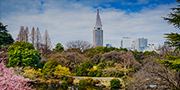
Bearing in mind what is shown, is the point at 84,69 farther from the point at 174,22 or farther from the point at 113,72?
the point at 174,22

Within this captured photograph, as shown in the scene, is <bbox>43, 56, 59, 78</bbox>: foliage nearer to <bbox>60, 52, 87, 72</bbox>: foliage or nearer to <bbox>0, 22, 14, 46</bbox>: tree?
<bbox>60, 52, 87, 72</bbox>: foliage

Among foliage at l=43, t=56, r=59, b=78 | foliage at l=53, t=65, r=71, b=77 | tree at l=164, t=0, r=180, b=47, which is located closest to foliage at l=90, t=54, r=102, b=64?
foliage at l=53, t=65, r=71, b=77

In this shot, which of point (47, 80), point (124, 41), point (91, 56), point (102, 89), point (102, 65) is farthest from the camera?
point (124, 41)

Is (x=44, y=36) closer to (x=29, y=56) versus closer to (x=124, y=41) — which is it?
(x=29, y=56)

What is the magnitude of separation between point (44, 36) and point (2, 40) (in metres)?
12.3

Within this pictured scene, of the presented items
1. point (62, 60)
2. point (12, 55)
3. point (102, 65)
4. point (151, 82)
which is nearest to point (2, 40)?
point (12, 55)

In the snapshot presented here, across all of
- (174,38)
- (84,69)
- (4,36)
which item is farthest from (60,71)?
(174,38)

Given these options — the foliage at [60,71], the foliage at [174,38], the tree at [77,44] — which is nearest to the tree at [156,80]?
the foliage at [174,38]

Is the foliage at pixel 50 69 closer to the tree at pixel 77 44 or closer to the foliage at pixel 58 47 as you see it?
the foliage at pixel 58 47

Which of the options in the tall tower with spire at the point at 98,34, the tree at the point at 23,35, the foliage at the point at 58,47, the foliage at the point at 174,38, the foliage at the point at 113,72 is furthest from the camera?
the tall tower with spire at the point at 98,34

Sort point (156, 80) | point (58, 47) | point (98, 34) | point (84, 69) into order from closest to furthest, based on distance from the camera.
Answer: point (156, 80)
point (84, 69)
point (58, 47)
point (98, 34)

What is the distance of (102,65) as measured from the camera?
19516mm

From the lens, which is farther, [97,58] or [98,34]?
[98,34]

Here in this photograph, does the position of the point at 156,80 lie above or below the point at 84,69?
above
